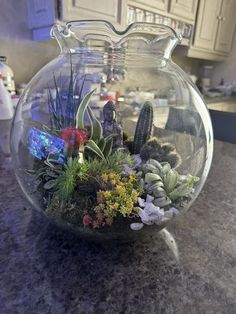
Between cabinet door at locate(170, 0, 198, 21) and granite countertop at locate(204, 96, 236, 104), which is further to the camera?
granite countertop at locate(204, 96, 236, 104)

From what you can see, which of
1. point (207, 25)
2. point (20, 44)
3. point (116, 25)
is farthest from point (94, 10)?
point (207, 25)

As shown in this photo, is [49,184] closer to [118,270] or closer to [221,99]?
[118,270]

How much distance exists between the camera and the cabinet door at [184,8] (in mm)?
2000

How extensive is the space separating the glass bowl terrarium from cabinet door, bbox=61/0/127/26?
104 cm

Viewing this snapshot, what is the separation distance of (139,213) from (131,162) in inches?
3.7

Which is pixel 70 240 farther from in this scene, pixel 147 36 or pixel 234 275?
pixel 147 36

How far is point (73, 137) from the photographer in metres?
0.36

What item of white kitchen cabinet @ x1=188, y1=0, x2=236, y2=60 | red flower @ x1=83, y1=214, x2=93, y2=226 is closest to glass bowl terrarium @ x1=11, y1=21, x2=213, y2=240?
red flower @ x1=83, y1=214, x2=93, y2=226

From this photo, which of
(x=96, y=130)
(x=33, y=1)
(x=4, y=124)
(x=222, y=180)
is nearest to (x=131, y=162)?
(x=96, y=130)

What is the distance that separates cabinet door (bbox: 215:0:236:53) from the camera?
2.70m

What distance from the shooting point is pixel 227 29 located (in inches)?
113

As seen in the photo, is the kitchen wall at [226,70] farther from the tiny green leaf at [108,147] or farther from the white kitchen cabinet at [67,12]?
the tiny green leaf at [108,147]

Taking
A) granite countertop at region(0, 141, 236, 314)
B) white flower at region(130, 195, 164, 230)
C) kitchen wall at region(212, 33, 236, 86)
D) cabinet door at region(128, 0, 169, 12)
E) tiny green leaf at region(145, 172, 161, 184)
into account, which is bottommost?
granite countertop at region(0, 141, 236, 314)

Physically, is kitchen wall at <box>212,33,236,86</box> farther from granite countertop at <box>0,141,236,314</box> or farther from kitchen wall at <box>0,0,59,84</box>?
granite countertop at <box>0,141,236,314</box>
